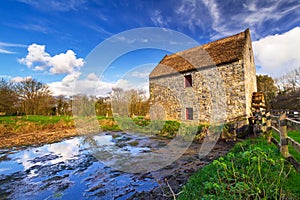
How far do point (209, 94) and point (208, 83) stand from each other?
81 centimetres

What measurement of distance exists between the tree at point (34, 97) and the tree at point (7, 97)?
980 millimetres

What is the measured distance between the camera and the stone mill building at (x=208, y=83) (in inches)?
431

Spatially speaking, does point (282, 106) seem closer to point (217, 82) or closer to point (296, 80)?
point (296, 80)

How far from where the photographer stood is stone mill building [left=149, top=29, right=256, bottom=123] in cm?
1095

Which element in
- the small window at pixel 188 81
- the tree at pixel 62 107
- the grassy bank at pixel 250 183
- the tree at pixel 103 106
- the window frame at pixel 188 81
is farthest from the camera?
the tree at pixel 62 107

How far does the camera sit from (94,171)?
5.22 meters

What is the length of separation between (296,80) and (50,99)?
38.6 metres

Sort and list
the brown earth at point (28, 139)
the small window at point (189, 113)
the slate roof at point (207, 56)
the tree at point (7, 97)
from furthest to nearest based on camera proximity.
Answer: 1. the tree at point (7, 97)
2. the small window at point (189, 113)
3. the slate roof at point (207, 56)
4. the brown earth at point (28, 139)

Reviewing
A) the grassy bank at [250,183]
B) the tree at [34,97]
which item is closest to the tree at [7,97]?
the tree at [34,97]

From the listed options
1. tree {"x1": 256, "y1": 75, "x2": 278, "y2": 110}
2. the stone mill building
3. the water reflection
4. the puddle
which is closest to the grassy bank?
the puddle

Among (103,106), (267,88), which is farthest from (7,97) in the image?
(267,88)

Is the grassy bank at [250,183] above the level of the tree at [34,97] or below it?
below

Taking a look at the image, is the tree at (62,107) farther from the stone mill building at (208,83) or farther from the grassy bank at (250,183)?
the grassy bank at (250,183)

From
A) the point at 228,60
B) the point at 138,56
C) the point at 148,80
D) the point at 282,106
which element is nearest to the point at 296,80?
the point at 282,106
